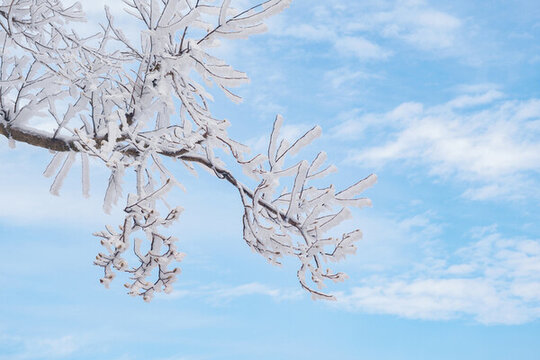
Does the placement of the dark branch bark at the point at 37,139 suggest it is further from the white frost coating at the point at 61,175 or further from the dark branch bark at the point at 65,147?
the white frost coating at the point at 61,175

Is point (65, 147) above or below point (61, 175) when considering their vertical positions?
above

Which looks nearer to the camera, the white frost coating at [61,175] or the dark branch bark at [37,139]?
the dark branch bark at [37,139]

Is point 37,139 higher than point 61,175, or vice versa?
point 37,139

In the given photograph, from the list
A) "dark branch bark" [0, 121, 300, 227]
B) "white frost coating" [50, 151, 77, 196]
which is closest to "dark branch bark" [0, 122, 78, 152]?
"dark branch bark" [0, 121, 300, 227]

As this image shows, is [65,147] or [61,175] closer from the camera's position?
[65,147]

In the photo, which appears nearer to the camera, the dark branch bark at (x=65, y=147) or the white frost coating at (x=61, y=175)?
the dark branch bark at (x=65, y=147)

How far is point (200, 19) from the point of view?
2957mm

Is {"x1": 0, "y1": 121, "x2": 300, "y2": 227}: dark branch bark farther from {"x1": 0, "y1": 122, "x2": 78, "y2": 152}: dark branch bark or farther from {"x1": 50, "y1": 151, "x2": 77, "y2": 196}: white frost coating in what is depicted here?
{"x1": 50, "y1": 151, "x2": 77, "y2": 196}: white frost coating

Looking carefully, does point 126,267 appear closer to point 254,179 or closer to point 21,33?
point 254,179

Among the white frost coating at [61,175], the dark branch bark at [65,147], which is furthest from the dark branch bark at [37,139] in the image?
the white frost coating at [61,175]

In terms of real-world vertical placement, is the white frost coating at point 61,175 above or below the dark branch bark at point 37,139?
below

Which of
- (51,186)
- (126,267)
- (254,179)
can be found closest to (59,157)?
(51,186)

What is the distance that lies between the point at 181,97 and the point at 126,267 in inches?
42.8

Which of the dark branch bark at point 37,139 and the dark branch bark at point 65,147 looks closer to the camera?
the dark branch bark at point 65,147
